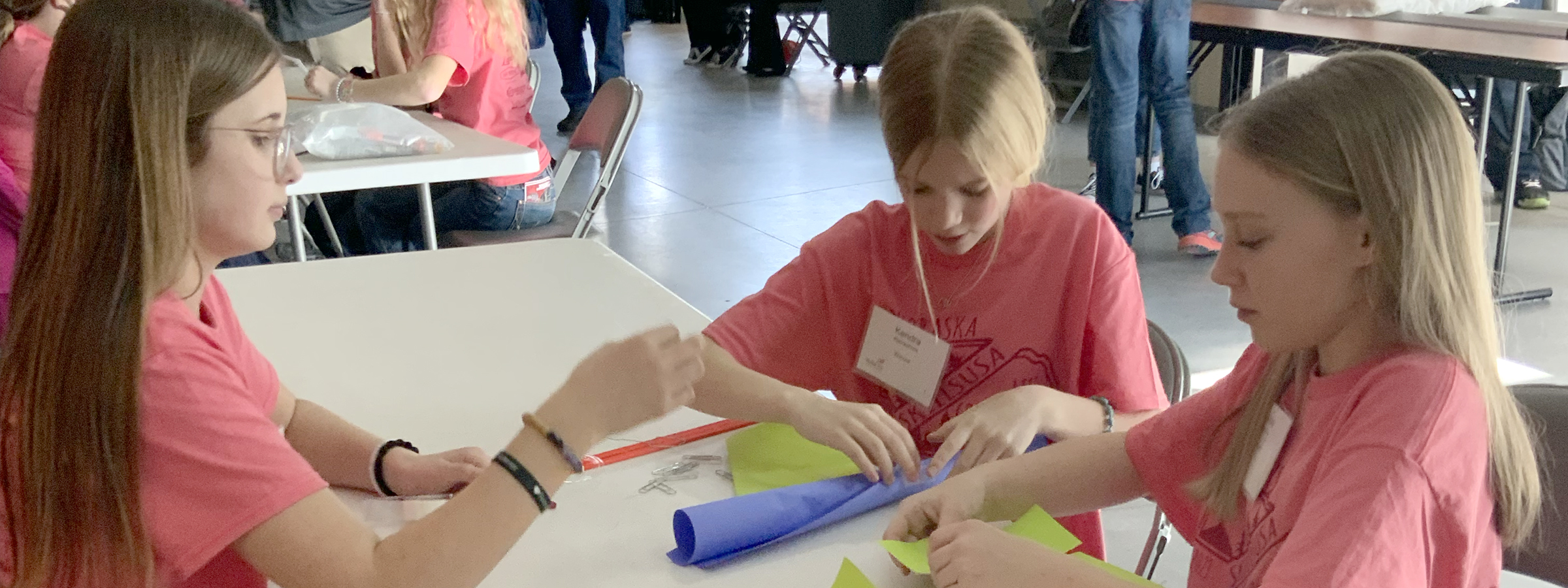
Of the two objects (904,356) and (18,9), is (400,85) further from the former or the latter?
(904,356)

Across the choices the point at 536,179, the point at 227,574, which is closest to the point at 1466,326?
the point at 227,574

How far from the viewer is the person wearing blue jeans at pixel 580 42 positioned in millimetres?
6672

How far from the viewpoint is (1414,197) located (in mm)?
874

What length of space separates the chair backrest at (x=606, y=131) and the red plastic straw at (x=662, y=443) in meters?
1.33

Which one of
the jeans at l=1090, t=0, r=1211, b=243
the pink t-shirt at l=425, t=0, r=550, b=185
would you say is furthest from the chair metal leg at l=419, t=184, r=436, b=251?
the jeans at l=1090, t=0, r=1211, b=243

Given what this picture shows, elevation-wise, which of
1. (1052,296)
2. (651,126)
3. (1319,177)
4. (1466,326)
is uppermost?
(1319,177)

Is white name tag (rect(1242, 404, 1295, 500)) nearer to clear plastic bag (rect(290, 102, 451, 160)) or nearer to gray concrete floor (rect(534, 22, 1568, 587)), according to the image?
gray concrete floor (rect(534, 22, 1568, 587))

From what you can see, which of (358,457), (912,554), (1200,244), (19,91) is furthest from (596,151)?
(1200,244)

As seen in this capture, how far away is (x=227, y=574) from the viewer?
983 mm

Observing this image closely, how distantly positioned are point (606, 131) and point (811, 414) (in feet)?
5.14

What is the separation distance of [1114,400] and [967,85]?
375 millimetres

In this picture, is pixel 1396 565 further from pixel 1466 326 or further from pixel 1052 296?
pixel 1052 296

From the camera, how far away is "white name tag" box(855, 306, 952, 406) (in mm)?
1395

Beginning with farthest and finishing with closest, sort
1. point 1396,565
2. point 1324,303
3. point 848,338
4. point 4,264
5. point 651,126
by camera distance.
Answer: point 651,126, point 4,264, point 848,338, point 1324,303, point 1396,565
